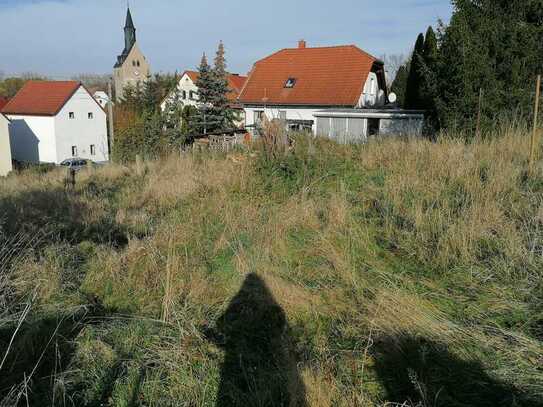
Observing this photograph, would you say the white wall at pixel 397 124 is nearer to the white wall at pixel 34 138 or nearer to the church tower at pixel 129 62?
the white wall at pixel 34 138

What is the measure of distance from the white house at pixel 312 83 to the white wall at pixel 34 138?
17.6m

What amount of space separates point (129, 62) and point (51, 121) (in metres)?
33.5

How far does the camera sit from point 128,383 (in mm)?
2891

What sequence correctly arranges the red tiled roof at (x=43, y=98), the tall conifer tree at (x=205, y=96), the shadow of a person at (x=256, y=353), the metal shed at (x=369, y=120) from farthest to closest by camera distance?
the red tiled roof at (x=43, y=98)
the tall conifer tree at (x=205, y=96)
the metal shed at (x=369, y=120)
the shadow of a person at (x=256, y=353)

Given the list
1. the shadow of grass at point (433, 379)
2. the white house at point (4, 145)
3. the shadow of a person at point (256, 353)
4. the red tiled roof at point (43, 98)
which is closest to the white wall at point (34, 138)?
the red tiled roof at point (43, 98)

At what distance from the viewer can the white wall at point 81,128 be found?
34.3m

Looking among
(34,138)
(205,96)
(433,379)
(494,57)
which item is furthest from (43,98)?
(433,379)

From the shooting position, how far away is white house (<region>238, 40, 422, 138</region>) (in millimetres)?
24641

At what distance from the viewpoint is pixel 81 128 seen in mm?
36000

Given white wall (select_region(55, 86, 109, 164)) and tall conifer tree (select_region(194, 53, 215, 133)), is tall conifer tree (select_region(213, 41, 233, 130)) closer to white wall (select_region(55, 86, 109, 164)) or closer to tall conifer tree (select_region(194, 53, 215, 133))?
tall conifer tree (select_region(194, 53, 215, 133))

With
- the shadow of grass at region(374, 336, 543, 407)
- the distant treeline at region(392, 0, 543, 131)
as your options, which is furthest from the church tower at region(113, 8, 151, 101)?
the shadow of grass at region(374, 336, 543, 407)

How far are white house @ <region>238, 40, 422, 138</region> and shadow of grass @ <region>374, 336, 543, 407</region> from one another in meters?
21.4

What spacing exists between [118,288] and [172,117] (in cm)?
2226

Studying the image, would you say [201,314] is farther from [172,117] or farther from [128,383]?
[172,117]
